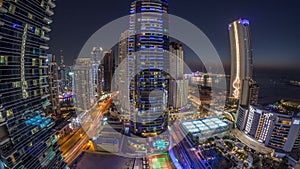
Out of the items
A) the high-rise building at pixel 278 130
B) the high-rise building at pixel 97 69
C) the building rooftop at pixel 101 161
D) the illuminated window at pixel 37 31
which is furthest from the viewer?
the high-rise building at pixel 97 69

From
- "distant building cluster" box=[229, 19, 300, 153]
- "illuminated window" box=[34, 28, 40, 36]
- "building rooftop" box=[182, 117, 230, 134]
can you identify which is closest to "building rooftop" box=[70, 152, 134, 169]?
"building rooftop" box=[182, 117, 230, 134]

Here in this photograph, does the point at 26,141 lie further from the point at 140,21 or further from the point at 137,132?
the point at 140,21

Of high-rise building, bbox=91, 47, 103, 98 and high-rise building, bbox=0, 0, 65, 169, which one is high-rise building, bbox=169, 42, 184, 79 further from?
high-rise building, bbox=0, 0, 65, 169

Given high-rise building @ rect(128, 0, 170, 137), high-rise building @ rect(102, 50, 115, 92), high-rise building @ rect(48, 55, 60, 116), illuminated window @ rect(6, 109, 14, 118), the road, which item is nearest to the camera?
A: illuminated window @ rect(6, 109, 14, 118)

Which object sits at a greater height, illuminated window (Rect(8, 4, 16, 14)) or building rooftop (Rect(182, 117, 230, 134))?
illuminated window (Rect(8, 4, 16, 14))

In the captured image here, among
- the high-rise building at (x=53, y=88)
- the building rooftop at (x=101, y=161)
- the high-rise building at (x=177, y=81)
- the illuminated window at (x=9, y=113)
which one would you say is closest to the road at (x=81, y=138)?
the building rooftop at (x=101, y=161)

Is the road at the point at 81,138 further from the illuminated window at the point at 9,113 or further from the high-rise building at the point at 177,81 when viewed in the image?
the high-rise building at the point at 177,81

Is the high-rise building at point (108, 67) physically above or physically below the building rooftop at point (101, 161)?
above
